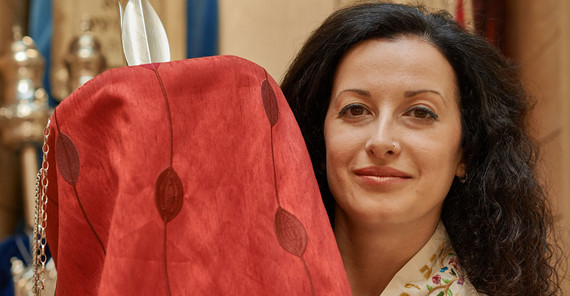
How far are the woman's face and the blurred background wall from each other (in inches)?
16.2

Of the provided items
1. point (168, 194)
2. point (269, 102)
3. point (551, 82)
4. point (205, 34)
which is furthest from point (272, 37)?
point (168, 194)

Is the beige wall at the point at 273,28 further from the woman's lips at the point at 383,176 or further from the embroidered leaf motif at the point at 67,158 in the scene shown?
the embroidered leaf motif at the point at 67,158

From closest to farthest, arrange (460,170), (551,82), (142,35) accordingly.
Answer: (142,35) → (460,170) → (551,82)

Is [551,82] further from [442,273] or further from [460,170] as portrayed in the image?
[442,273]

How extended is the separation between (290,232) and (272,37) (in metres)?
1.15

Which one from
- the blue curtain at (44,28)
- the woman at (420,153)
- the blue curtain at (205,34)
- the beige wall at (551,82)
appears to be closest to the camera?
the woman at (420,153)

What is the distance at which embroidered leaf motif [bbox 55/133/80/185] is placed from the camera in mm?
824

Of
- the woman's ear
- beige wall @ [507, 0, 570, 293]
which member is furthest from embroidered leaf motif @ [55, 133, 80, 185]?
beige wall @ [507, 0, 570, 293]

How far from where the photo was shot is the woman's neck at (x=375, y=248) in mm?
1122

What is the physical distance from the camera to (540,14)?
187cm

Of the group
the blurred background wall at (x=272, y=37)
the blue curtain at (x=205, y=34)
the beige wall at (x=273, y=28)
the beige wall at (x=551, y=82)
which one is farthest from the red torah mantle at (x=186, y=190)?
the blue curtain at (x=205, y=34)

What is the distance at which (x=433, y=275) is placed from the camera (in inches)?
43.6

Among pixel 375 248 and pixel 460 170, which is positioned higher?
Answer: pixel 460 170

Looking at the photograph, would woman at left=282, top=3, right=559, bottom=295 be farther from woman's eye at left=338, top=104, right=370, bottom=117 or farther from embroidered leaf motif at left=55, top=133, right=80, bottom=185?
embroidered leaf motif at left=55, top=133, right=80, bottom=185
